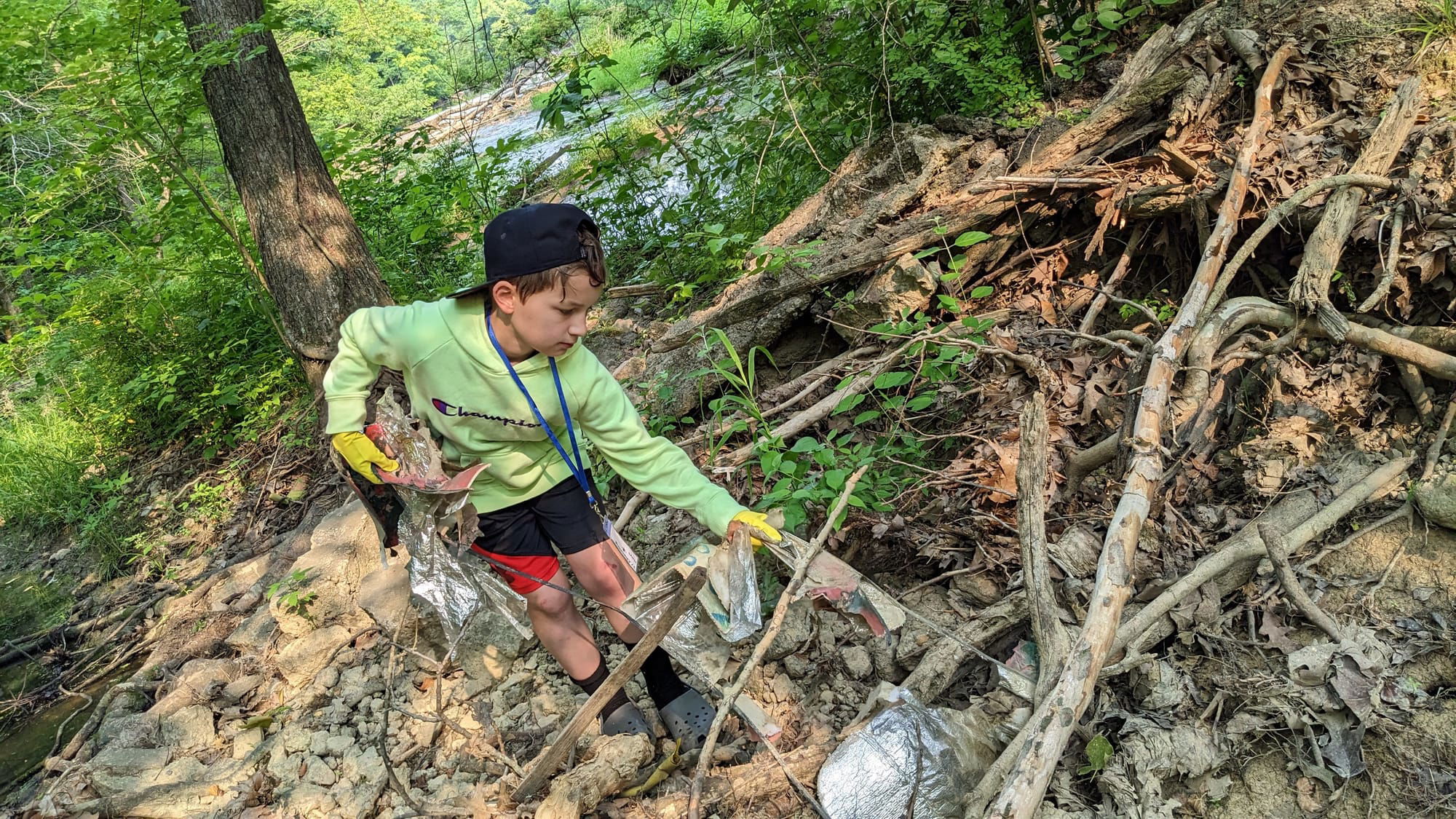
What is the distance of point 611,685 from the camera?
82.7 inches

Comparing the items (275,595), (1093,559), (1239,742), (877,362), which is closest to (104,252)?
(275,595)

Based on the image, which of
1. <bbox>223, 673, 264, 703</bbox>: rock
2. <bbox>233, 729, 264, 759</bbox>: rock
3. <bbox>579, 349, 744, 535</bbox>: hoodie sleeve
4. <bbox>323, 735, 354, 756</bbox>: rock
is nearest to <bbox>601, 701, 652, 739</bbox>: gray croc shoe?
<bbox>579, 349, 744, 535</bbox>: hoodie sleeve

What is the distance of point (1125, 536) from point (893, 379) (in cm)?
96

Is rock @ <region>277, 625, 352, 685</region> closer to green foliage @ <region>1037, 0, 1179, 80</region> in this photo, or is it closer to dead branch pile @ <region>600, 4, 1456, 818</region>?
dead branch pile @ <region>600, 4, 1456, 818</region>

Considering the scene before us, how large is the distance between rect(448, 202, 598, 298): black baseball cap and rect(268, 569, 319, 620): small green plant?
2.13 meters

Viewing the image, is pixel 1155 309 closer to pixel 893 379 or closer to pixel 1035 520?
pixel 893 379

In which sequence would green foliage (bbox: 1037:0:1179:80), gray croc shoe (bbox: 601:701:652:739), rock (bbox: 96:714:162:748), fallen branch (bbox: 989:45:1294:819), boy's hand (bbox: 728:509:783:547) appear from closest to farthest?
fallen branch (bbox: 989:45:1294:819), boy's hand (bbox: 728:509:783:547), gray croc shoe (bbox: 601:701:652:739), rock (bbox: 96:714:162:748), green foliage (bbox: 1037:0:1179:80)

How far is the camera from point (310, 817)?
2408 mm

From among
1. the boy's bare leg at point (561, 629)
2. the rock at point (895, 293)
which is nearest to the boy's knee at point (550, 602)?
the boy's bare leg at point (561, 629)

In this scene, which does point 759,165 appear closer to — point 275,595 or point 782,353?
point 782,353

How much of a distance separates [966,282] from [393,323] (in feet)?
7.72

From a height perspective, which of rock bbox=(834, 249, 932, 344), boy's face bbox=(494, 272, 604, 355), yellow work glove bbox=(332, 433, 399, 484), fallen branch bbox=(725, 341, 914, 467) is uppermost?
boy's face bbox=(494, 272, 604, 355)

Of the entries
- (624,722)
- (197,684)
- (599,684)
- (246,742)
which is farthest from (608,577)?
(197,684)

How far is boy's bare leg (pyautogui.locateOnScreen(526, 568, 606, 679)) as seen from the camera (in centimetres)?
237
